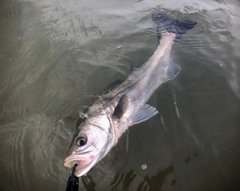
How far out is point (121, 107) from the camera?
3688 mm

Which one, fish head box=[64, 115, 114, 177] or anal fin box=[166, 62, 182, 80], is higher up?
fish head box=[64, 115, 114, 177]

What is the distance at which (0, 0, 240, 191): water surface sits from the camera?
3244 mm

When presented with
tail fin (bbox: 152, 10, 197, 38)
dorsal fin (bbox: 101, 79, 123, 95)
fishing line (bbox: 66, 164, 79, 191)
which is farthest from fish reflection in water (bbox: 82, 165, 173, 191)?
tail fin (bbox: 152, 10, 197, 38)

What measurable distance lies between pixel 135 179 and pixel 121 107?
1171mm

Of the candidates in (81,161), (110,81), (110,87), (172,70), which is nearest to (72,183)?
(81,161)

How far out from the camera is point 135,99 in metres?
3.95

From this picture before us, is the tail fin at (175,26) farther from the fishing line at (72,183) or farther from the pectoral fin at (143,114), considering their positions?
the fishing line at (72,183)

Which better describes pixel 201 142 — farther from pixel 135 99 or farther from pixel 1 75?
pixel 1 75

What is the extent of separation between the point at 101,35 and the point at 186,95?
285 cm

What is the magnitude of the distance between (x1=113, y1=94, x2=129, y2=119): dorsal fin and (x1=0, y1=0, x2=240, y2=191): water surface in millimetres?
364

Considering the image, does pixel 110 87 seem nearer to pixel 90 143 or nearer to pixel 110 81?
pixel 110 81

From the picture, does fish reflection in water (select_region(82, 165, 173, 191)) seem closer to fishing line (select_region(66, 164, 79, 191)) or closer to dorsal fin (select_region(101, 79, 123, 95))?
fishing line (select_region(66, 164, 79, 191))

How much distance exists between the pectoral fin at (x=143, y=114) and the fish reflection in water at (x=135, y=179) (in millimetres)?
846

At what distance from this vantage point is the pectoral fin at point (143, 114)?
12.0 feet
